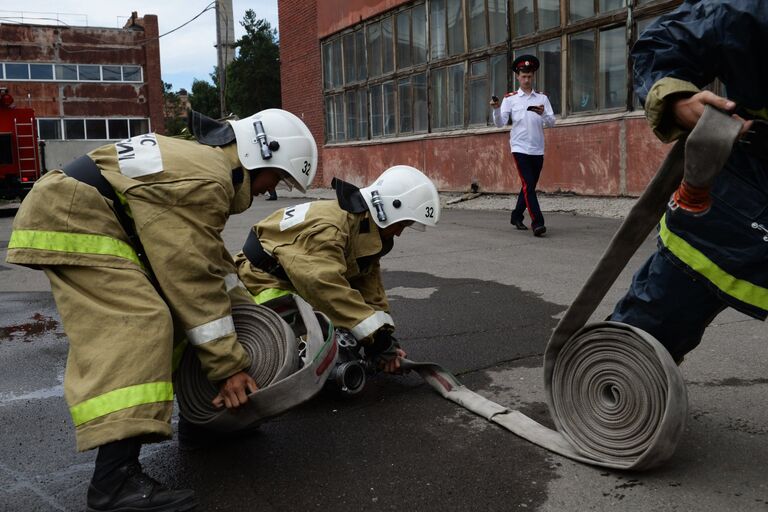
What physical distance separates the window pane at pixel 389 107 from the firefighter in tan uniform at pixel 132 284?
16.1 metres

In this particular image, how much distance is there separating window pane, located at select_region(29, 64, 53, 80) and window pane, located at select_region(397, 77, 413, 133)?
98.4 feet

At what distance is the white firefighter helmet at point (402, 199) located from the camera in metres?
4.07

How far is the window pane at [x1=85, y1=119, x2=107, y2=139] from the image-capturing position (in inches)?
1635

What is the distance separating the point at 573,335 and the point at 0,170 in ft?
63.8

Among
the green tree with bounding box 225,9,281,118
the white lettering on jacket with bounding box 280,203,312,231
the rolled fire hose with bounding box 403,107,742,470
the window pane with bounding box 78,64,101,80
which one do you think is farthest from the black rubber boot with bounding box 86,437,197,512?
the green tree with bounding box 225,9,281,118

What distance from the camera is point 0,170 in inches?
751

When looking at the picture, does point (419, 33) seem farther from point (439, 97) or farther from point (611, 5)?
point (611, 5)

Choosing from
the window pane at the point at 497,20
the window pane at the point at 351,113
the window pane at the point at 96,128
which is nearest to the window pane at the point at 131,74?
the window pane at the point at 96,128

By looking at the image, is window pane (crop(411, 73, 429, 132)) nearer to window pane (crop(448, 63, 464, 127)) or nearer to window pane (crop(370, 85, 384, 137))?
window pane (crop(448, 63, 464, 127))

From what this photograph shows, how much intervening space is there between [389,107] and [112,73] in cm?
2889

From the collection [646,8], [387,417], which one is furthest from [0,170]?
[387,417]

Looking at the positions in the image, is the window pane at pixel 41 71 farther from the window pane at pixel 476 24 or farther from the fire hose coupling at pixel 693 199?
the fire hose coupling at pixel 693 199

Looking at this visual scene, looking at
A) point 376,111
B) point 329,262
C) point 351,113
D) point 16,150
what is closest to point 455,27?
point 376,111

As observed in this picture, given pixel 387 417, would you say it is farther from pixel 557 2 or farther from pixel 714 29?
pixel 557 2
